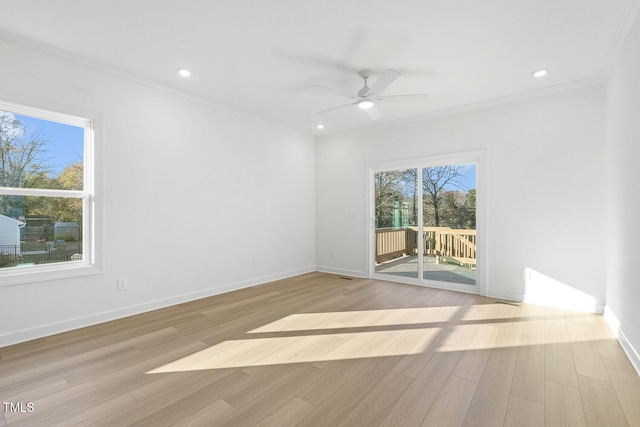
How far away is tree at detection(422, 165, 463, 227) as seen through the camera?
4566 mm

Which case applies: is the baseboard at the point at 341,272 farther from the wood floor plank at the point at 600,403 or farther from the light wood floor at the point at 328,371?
the wood floor plank at the point at 600,403

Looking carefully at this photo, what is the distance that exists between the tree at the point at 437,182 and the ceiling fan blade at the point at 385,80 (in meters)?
2.03

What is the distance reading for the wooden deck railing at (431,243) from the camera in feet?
14.6

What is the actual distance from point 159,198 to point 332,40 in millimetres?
2683

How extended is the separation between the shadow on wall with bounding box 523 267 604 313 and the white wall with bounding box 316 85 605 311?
0.8 inches

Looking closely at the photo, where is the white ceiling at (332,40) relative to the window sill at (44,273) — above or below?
above

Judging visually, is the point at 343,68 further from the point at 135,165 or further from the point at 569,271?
the point at 569,271

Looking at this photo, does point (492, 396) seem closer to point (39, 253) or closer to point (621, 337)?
point (621, 337)

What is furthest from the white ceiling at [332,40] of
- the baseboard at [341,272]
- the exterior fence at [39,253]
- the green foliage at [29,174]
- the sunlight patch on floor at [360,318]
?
the baseboard at [341,272]

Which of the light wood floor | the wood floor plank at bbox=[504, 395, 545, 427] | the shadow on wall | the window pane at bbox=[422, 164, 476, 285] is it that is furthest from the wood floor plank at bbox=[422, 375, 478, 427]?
the window pane at bbox=[422, 164, 476, 285]

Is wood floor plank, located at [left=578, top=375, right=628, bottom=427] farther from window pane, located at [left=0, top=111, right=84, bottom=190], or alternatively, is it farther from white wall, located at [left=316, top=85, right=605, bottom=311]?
window pane, located at [left=0, top=111, right=84, bottom=190]

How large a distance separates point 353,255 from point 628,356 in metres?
3.70

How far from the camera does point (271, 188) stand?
5137 mm

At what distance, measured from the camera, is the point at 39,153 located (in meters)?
2.89
